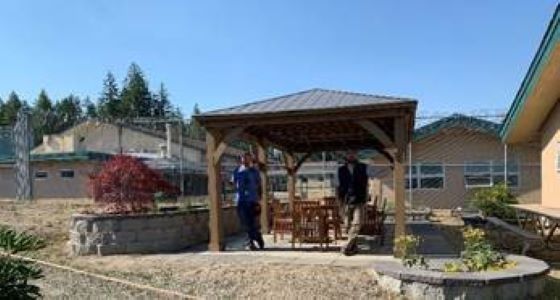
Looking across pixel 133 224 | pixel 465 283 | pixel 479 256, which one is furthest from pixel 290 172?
pixel 465 283

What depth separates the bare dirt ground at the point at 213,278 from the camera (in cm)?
917

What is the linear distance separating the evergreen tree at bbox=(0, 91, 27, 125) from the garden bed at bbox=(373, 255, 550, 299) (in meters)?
87.6

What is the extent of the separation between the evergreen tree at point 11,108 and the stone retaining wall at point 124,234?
269 ft

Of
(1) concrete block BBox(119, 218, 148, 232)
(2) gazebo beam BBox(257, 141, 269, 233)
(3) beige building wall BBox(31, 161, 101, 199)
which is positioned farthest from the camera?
(3) beige building wall BBox(31, 161, 101, 199)

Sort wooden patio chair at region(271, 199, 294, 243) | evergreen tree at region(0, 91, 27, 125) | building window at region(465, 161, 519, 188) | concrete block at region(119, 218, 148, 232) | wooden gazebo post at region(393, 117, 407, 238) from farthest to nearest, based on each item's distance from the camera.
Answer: evergreen tree at region(0, 91, 27, 125), building window at region(465, 161, 519, 188), wooden patio chair at region(271, 199, 294, 243), concrete block at region(119, 218, 148, 232), wooden gazebo post at region(393, 117, 407, 238)

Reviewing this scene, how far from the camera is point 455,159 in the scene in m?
31.3

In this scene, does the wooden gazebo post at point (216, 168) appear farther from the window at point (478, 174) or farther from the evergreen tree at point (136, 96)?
the evergreen tree at point (136, 96)

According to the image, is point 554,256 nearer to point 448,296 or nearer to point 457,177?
point 448,296

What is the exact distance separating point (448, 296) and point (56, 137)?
53387 millimetres

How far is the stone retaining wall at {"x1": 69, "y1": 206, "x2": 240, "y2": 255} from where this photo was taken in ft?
41.6

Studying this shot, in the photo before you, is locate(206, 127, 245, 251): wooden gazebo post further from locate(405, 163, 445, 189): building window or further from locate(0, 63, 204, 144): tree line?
locate(0, 63, 204, 144): tree line

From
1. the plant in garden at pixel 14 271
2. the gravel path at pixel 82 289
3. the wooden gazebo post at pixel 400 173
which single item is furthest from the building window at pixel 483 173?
the plant in garden at pixel 14 271

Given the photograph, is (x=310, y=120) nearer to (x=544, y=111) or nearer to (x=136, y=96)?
(x=544, y=111)

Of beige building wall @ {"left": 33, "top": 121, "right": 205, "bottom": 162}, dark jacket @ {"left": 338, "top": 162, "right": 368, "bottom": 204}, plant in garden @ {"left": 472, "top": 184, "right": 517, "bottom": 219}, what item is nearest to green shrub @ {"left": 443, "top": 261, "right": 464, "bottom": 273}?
dark jacket @ {"left": 338, "top": 162, "right": 368, "bottom": 204}
